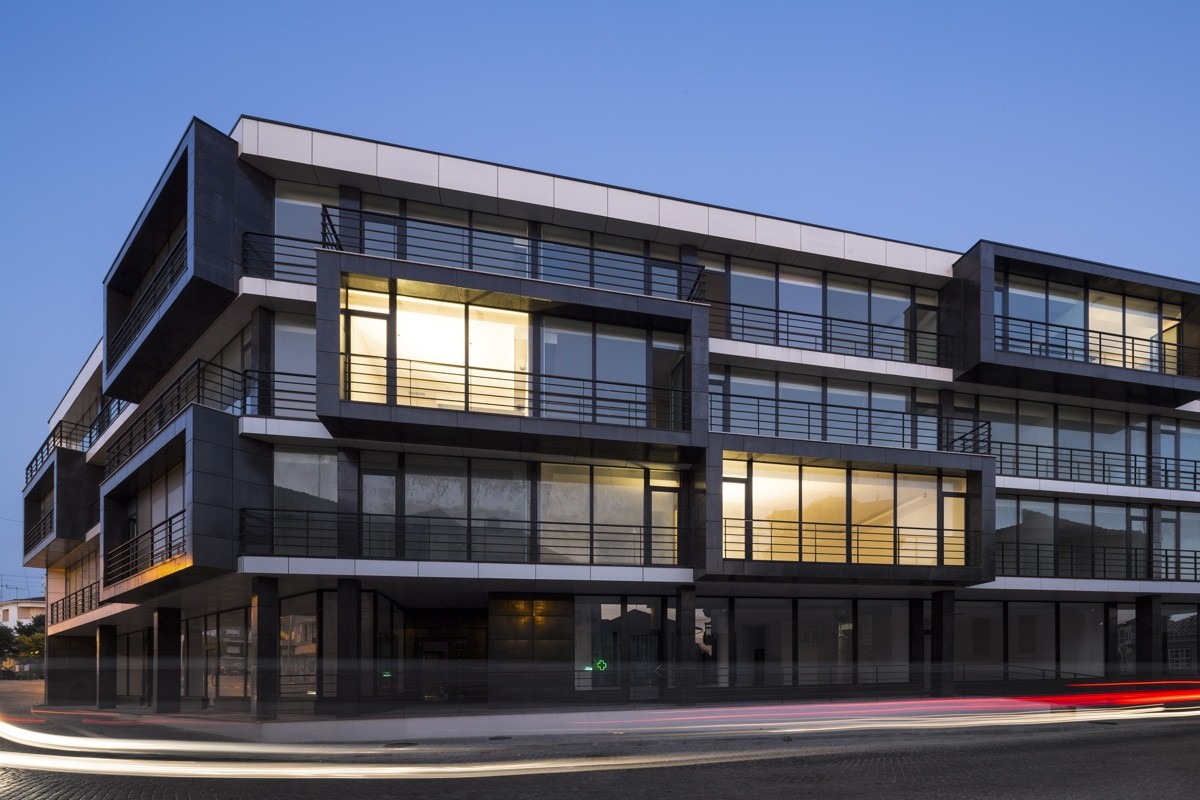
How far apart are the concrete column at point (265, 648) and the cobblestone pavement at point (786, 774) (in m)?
4.19

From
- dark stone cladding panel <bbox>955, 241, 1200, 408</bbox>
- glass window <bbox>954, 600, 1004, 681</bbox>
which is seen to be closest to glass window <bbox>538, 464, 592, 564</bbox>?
dark stone cladding panel <bbox>955, 241, 1200, 408</bbox>

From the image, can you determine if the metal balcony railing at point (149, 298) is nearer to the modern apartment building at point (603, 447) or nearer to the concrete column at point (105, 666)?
the modern apartment building at point (603, 447)

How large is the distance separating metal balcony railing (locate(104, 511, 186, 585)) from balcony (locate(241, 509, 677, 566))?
6.61ft

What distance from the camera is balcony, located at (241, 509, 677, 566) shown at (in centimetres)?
2108

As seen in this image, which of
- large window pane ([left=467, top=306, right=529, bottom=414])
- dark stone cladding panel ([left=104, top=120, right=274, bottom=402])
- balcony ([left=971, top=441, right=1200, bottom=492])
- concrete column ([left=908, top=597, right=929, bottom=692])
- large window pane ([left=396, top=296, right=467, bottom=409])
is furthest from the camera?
balcony ([left=971, top=441, right=1200, bottom=492])

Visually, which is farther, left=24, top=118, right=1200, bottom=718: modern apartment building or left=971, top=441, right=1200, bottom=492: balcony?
left=971, top=441, right=1200, bottom=492: balcony

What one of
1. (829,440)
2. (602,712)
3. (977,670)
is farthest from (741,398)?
(977,670)

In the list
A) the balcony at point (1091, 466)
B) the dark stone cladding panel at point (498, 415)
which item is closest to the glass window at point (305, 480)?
the dark stone cladding panel at point (498, 415)

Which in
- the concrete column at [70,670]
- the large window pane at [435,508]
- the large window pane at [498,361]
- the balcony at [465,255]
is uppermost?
the balcony at [465,255]

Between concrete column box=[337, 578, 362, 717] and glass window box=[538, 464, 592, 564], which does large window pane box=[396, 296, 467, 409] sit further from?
concrete column box=[337, 578, 362, 717]

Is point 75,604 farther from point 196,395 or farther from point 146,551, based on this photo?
point 196,395

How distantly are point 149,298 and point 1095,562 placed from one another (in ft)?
93.8

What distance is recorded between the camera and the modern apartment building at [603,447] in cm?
2114

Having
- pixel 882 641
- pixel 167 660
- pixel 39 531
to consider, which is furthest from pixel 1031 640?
pixel 39 531
